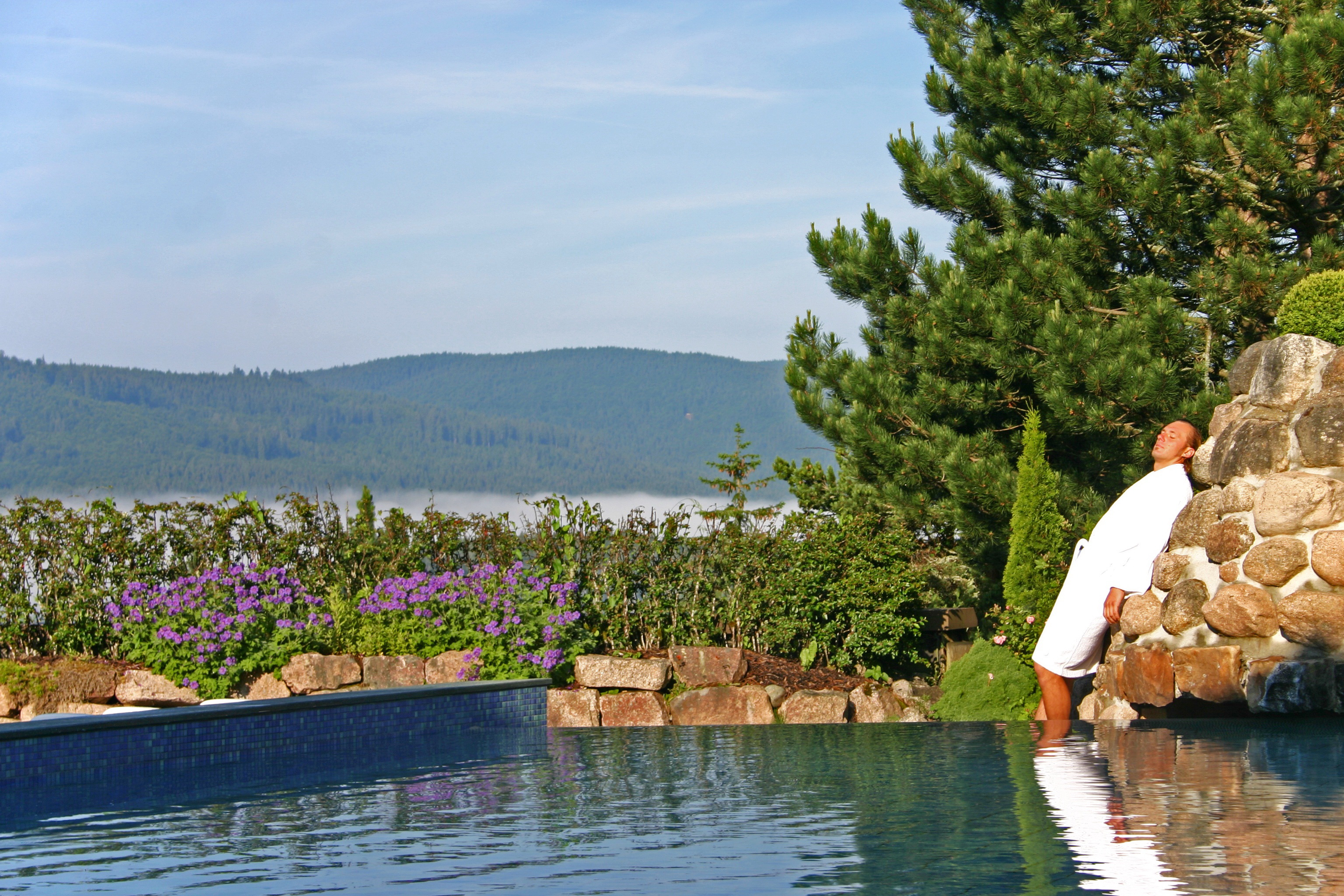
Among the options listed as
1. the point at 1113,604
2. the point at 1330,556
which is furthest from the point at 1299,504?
the point at 1113,604

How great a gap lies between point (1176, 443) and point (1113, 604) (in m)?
1.22

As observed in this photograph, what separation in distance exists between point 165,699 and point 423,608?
7.19 ft

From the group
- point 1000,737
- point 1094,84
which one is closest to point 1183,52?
point 1094,84

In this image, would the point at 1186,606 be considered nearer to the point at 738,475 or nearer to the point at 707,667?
the point at 707,667

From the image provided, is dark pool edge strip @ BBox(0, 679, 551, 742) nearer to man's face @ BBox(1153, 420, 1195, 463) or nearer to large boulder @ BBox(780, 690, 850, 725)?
large boulder @ BBox(780, 690, 850, 725)

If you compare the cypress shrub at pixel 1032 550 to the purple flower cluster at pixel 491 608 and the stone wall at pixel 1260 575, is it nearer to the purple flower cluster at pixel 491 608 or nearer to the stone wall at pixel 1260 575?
the stone wall at pixel 1260 575

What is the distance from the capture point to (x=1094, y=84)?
10.4m

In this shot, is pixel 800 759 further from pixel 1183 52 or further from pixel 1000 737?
pixel 1183 52

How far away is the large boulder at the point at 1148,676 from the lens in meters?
7.92

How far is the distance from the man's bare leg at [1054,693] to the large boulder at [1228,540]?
134 centimetres

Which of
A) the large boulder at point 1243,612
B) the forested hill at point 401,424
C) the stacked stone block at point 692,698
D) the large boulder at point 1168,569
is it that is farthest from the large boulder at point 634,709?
the forested hill at point 401,424

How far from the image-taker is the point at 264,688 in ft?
32.2

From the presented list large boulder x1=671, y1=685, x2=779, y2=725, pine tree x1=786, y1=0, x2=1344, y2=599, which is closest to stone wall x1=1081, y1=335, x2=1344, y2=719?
pine tree x1=786, y1=0, x2=1344, y2=599

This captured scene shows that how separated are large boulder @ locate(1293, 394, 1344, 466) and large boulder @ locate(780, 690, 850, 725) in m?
4.06
